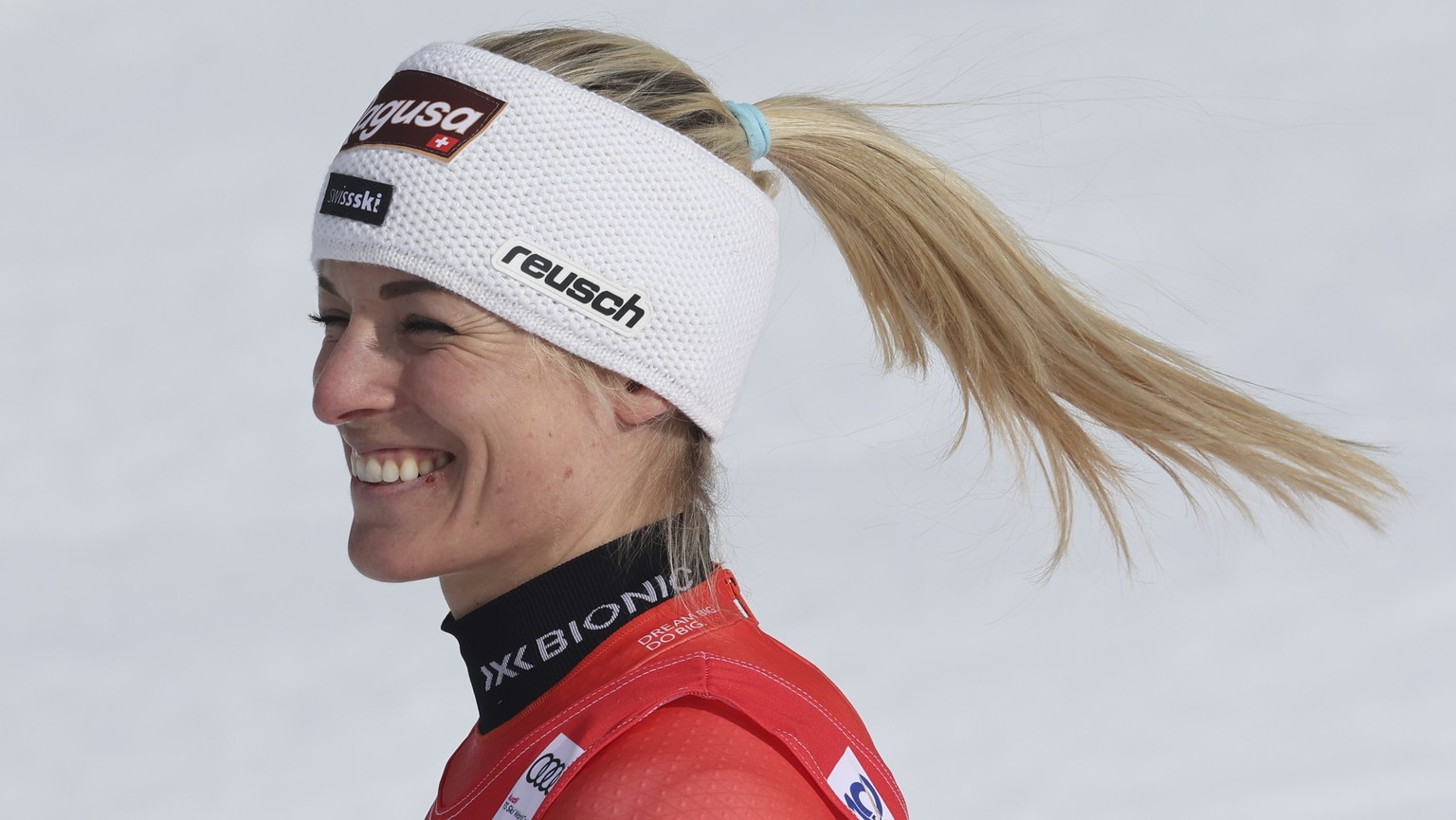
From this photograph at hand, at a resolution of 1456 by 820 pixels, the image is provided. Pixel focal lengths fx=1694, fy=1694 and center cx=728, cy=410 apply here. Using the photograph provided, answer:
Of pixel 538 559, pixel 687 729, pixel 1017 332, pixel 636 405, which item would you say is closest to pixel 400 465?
pixel 538 559

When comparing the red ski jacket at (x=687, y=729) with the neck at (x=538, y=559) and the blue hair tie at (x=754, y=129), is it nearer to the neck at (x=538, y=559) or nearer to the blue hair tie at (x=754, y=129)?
the neck at (x=538, y=559)

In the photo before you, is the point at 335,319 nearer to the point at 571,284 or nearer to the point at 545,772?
the point at 571,284

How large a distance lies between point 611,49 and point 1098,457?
1.05 m

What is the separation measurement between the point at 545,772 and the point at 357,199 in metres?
0.84

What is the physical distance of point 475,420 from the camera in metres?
2.23

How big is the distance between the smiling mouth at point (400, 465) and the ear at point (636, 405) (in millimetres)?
244

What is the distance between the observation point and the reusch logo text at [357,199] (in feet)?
7.64

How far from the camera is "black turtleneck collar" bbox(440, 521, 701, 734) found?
7.68 feet

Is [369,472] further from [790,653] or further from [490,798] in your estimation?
[790,653]

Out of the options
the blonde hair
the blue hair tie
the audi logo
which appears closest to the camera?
the audi logo

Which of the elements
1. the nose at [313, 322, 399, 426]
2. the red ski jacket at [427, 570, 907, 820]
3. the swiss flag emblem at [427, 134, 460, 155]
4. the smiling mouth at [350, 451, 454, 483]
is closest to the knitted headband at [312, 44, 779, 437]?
the swiss flag emblem at [427, 134, 460, 155]

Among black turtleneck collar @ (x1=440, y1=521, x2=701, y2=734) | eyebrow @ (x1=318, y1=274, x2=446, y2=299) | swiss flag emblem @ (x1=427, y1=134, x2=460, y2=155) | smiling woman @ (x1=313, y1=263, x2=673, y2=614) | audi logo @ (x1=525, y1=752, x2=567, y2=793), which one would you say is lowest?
audi logo @ (x1=525, y1=752, x2=567, y2=793)

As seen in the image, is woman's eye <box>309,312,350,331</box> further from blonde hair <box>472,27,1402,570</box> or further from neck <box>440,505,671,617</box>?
blonde hair <box>472,27,1402,570</box>

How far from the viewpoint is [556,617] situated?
2.34 metres
